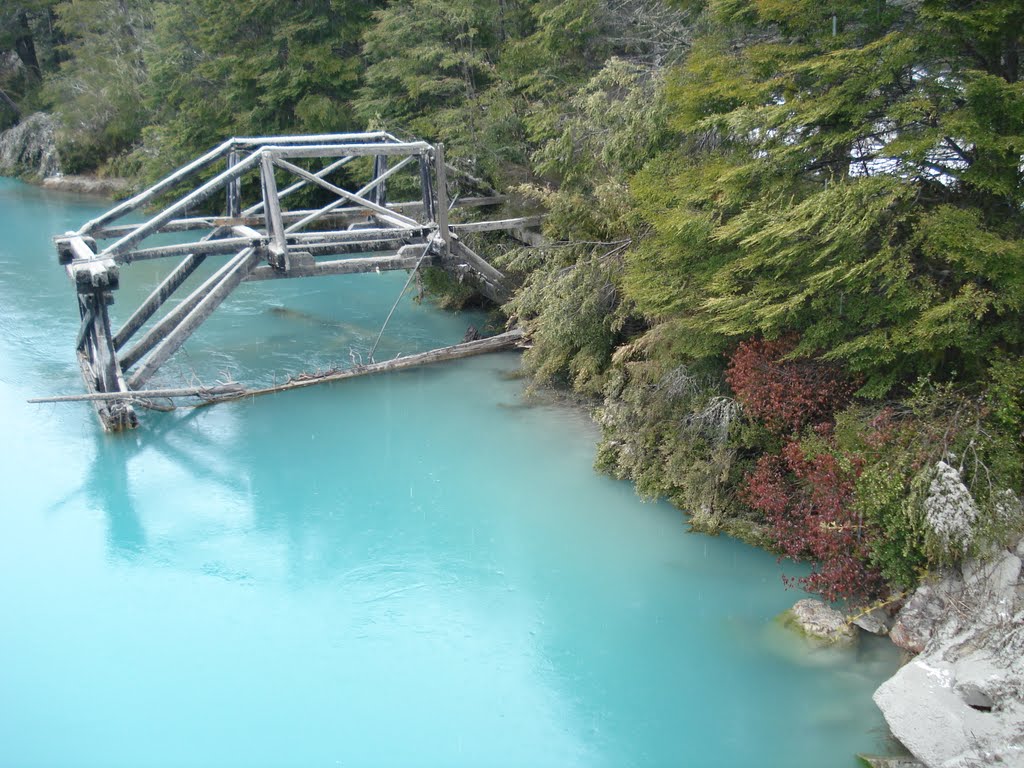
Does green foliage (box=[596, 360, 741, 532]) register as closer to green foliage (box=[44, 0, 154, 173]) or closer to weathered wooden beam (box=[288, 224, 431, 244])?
weathered wooden beam (box=[288, 224, 431, 244])

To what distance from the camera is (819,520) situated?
306 inches

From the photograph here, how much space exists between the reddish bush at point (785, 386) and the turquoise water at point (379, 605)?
58.6 inches

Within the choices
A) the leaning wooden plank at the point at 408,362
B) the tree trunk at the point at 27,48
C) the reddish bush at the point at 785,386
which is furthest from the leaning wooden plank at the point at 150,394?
the tree trunk at the point at 27,48

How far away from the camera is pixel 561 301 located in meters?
11.8

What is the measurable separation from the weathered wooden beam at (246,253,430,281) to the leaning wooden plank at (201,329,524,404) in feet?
5.01

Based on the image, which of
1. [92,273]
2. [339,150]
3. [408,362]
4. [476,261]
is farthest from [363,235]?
[92,273]

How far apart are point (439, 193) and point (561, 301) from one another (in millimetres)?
3226

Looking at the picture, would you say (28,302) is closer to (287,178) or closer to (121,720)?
(287,178)

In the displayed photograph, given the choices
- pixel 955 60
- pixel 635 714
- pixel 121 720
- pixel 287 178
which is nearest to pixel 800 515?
pixel 635 714

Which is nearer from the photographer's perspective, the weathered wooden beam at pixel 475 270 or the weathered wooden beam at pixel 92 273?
the weathered wooden beam at pixel 92 273

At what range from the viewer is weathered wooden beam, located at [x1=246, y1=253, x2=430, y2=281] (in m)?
12.6

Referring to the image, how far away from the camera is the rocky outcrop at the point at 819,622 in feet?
24.4

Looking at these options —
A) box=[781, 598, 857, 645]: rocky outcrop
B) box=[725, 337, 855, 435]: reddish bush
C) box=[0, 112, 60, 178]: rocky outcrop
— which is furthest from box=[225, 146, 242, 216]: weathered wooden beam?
box=[0, 112, 60, 178]: rocky outcrop

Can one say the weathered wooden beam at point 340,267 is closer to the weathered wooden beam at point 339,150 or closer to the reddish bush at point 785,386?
the weathered wooden beam at point 339,150
